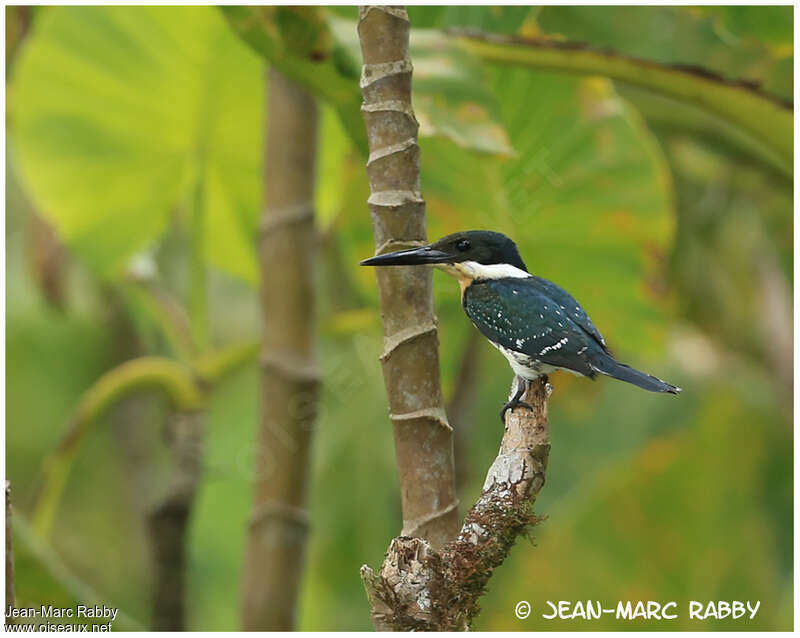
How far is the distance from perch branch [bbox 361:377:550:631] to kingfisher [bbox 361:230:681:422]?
0.29ft

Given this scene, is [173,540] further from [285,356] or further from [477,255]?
[477,255]

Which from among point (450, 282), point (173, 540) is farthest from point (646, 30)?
point (173, 540)

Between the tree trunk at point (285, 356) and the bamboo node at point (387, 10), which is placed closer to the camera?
the bamboo node at point (387, 10)

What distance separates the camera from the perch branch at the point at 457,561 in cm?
50

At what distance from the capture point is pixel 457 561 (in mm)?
509

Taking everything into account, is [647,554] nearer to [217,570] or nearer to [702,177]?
[702,177]

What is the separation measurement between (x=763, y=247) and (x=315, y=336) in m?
0.91

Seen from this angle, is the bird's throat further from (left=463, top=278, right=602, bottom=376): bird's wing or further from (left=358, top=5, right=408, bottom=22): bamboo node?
(left=358, top=5, right=408, bottom=22): bamboo node

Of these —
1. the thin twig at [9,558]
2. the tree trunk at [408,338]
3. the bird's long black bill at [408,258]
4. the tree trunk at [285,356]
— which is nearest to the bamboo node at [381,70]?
the tree trunk at [408,338]

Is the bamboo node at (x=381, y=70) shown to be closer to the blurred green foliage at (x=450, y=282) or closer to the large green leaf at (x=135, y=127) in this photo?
the blurred green foliage at (x=450, y=282)

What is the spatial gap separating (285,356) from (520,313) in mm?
450

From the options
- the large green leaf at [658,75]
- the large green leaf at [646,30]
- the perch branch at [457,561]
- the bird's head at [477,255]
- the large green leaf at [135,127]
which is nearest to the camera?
the perch branch at [457,561]

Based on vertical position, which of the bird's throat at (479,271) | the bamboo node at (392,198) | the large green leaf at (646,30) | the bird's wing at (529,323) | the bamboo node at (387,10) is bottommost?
the bird's wing at (529,323)

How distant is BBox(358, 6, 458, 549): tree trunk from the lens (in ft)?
1.87
